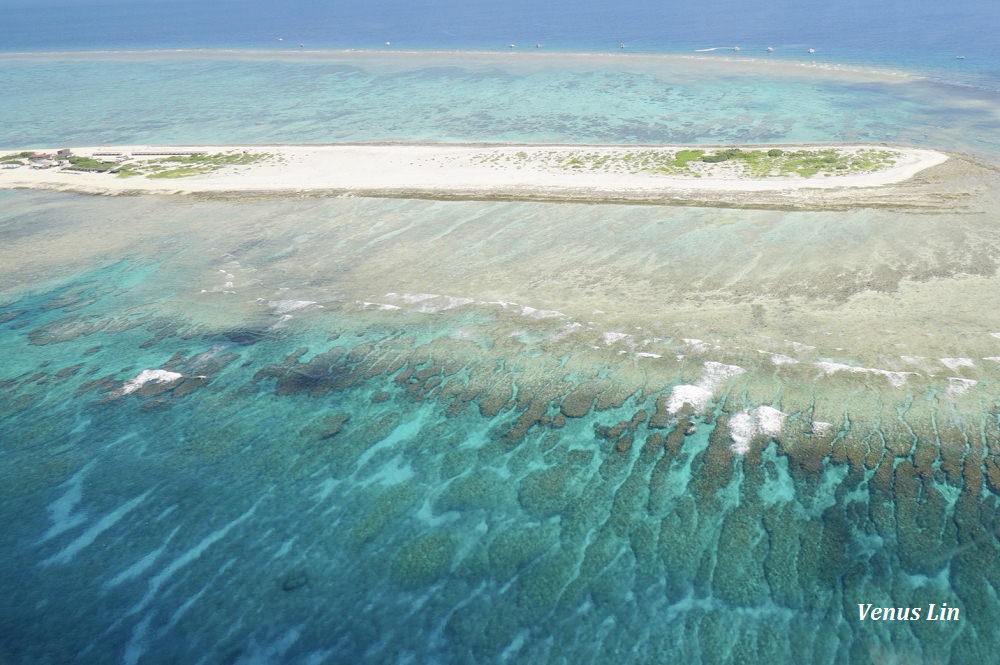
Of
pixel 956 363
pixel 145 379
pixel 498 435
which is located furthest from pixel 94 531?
pixel 956 363

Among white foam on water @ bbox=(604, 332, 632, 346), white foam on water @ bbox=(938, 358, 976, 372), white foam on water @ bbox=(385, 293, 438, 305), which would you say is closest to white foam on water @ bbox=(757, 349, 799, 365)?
white foam on water @ bbox=(938, 358, 976, 372)

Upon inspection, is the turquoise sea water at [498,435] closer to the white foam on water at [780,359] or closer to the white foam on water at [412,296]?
the white foam on water at [780,359]

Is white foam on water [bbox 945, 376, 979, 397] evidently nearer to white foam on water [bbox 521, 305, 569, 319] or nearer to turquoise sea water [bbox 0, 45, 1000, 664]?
turquoise sea water [bbox 0, 45, 1000, 664]

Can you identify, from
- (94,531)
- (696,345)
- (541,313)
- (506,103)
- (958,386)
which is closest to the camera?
(94,531)

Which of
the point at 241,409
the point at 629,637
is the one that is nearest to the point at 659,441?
the point at 629,637

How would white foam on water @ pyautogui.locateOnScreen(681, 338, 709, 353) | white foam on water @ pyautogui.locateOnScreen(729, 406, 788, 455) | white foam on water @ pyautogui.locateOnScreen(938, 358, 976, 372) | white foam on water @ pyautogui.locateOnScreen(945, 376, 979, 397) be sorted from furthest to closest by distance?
white foam on water @ pyautogui.locateOnScreen(681, 338, 709, 353)
white foam on water @ pyautogui.locateOnScreen(938, 358, 976, 372)
white foam on water @ pyautogui.locateOnScreen(945, 376, 979, 397)
white foam on water @ pyautogui.locateOnScreen(729, 406, 788, 455)

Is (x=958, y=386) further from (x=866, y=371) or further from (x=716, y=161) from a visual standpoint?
(x=716, y=161)
